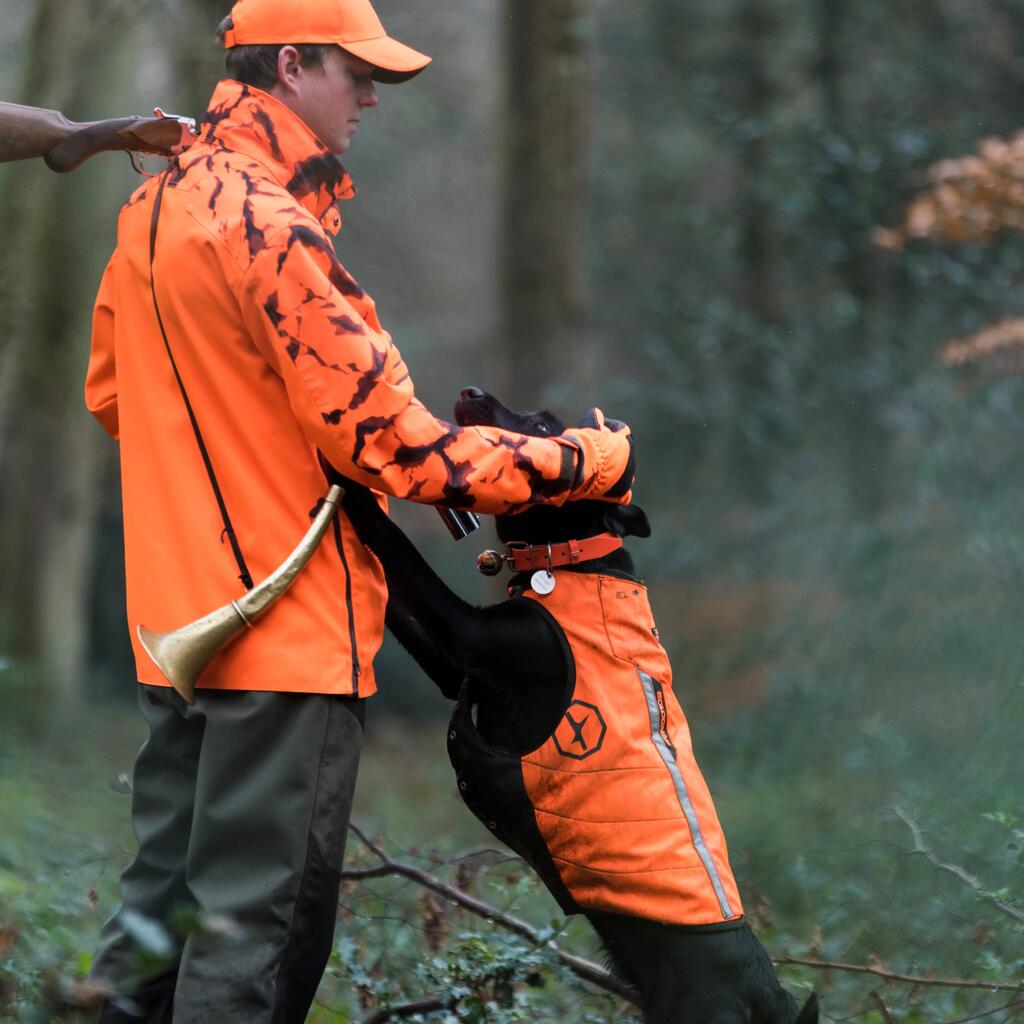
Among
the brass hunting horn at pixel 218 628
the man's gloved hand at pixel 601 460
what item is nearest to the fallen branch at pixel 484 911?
the brass hunting horn at pixel 218 628

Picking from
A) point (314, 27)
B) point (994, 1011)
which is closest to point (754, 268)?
point (994, 1011)

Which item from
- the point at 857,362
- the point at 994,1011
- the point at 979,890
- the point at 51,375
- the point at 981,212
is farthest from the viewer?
the point at 857,362

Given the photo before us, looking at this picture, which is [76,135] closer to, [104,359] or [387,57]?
[104,359]

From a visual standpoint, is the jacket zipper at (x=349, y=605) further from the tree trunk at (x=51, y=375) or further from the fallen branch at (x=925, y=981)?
the tree trunk at (x=51, y=375)

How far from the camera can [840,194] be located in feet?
36.0

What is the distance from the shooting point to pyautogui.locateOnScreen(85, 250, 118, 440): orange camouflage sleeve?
3174 millimetres

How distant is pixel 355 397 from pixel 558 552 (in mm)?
691

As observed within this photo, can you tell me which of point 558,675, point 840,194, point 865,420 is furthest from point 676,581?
point 558,675

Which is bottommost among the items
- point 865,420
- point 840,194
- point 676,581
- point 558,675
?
point 676,581

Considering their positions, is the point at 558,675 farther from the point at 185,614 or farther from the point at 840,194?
the point at 840,194

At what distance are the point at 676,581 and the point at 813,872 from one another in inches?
259

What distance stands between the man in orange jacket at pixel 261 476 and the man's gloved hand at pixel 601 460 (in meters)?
0.01

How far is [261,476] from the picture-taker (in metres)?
2.86

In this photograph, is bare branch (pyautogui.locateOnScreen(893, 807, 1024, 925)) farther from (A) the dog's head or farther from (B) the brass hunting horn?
(B) the brass hunting horn
